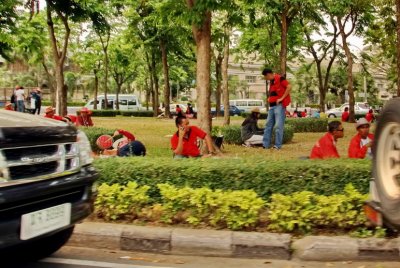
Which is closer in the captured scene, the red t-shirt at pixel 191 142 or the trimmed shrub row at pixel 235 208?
the trimmed shrub row at pixel 235 208

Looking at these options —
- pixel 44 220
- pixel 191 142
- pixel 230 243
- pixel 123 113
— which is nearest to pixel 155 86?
pixel 123 113

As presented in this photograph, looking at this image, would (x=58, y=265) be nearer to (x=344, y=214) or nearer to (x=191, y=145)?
(x=344, y=214)

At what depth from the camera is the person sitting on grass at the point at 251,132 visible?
1281cm

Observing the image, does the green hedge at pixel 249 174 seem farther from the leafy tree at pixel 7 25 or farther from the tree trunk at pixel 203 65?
the leafy tree at pixel 7 25

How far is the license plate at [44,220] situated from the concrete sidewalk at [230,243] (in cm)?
116

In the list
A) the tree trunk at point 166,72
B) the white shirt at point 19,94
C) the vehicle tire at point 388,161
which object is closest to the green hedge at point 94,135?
the vehicle tire at point 388,161

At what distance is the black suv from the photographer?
10.5 feet

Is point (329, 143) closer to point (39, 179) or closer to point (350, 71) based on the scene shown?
point (39, 179)

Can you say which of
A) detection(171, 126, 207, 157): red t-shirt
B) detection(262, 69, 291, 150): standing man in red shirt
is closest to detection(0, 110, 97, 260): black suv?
detection(171, 126, 207, 157): red t-shirt

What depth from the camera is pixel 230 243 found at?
461 cm

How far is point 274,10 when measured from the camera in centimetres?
1822

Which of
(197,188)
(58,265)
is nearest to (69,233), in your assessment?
(58,265)

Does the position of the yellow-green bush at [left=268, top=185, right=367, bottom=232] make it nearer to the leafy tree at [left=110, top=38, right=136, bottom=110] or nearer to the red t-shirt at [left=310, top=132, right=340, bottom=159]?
the red t-shirt at [left=310, top=132, right=340, bottom=159]

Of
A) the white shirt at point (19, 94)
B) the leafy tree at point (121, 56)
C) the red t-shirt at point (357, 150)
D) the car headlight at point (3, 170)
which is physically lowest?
the red t-shirt at point (357, 150)
